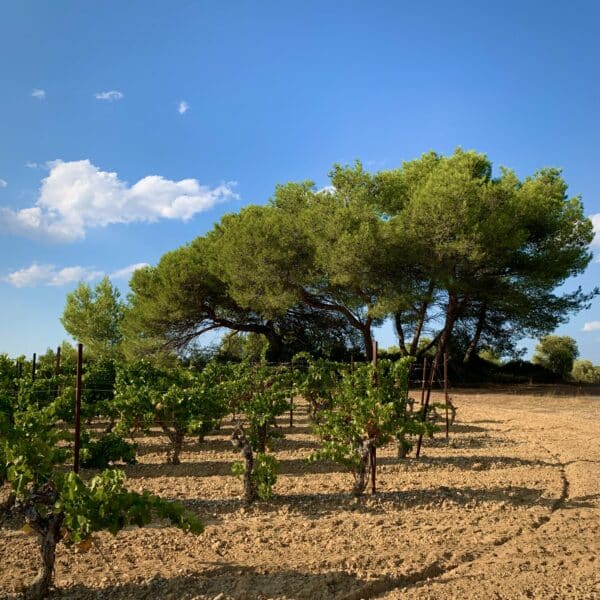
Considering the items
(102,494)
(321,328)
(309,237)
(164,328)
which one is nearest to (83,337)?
(164,328)

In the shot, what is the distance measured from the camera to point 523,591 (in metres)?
4.04

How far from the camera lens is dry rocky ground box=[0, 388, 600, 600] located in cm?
411

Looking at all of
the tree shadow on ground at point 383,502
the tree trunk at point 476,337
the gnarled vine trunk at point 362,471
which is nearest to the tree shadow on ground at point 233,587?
the tree shadow on ground at point 383,502

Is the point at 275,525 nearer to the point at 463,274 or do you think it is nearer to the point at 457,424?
the point at 457,424

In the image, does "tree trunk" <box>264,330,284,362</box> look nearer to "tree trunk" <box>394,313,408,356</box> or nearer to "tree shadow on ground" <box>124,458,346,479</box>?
"tree trunk" <box>394,313,408,356</box>

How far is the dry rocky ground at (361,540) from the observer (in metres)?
4.11

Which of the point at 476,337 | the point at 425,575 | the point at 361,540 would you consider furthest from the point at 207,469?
the point at 476,337

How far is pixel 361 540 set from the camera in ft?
16.6

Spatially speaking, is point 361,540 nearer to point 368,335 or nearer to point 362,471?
point 362,471

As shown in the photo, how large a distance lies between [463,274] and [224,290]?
35.4 feet

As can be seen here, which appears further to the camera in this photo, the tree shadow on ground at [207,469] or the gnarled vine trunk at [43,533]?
the tree shadow on ground at [207,469]

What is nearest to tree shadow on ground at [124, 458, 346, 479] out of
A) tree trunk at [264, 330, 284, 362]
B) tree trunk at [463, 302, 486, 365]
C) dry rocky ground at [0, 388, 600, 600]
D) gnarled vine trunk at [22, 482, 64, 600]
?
dry rocky ground at [0, 388, 600, 600]

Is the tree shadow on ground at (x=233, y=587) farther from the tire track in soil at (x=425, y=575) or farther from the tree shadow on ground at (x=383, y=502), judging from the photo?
the tree shadow on ground at (x=383, y=502)

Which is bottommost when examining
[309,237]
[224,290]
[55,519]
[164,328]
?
[55,519]
